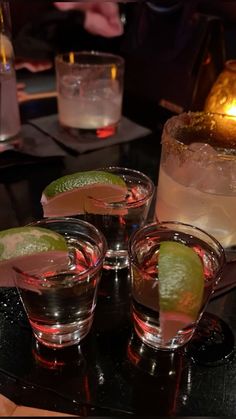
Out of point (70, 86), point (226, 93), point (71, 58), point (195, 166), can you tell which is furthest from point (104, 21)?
point (195, 166)

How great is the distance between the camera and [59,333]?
0.61m

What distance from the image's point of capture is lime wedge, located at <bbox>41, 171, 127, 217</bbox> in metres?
0.70

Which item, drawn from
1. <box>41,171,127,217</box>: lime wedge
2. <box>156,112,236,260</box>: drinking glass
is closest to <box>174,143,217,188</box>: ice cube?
<box>156,112,236,260</box>: drinking glass

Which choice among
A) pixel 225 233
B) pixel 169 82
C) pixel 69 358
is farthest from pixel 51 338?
pixel 169 82

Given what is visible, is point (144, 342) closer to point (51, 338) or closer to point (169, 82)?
point (51, 338)

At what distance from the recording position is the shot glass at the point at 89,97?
118 centimetres

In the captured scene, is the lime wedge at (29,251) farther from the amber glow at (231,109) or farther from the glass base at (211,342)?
the amber glow at (231,109)

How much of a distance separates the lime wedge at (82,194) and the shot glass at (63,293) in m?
0.05

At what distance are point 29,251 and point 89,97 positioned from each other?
701 millimetres

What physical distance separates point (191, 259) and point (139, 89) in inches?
41.6

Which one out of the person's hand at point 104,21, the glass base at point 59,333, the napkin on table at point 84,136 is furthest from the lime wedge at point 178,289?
the person's hand at point 104,21

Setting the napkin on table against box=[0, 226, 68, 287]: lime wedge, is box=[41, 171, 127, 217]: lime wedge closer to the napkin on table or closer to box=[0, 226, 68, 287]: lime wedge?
box=[0, 226, 68, 287]: lime wedge

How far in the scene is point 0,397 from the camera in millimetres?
559

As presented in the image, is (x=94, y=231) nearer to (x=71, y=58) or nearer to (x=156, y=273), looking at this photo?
(x=156, y=273)
